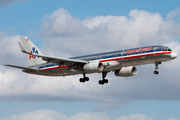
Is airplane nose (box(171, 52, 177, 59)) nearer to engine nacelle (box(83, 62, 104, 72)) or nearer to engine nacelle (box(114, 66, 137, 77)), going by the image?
engine nacelle (box(83, 62, 104, 72))

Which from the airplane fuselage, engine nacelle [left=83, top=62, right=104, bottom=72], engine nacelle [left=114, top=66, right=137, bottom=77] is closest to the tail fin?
the airplane fuselage

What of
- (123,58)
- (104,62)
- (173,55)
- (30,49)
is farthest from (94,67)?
(30,49)

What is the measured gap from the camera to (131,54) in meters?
58.1

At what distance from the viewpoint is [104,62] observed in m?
60.7

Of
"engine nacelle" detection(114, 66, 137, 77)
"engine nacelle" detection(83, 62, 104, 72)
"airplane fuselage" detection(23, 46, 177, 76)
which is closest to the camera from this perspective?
"airplane fuselage" detection(23, 46, 177, 76)

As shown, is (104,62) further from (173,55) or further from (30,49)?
(30,49)

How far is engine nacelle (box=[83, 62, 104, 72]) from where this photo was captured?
59.5m

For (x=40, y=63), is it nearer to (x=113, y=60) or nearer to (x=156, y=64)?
(x=113, y=60)

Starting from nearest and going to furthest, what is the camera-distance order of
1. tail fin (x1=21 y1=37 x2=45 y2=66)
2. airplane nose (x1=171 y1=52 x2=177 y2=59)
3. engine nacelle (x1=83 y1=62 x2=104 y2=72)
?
airplane nose (x1=171 y1=52 x2=177 y2=59)
engine nacelle (x1=83 y1=62 x2=104 y2=72)
tail fin (x1=21 y1=37 x2=45 y2=66)

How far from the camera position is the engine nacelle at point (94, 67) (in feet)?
195

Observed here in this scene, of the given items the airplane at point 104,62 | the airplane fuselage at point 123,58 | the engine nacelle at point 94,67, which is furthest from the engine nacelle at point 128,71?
the engine nacelle at point 94,67

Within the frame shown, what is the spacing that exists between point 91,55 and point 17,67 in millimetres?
15616

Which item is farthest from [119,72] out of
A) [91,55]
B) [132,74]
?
[91,55]

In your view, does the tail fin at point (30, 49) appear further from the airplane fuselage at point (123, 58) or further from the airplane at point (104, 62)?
the airplane fuselage at point (123, 58)
